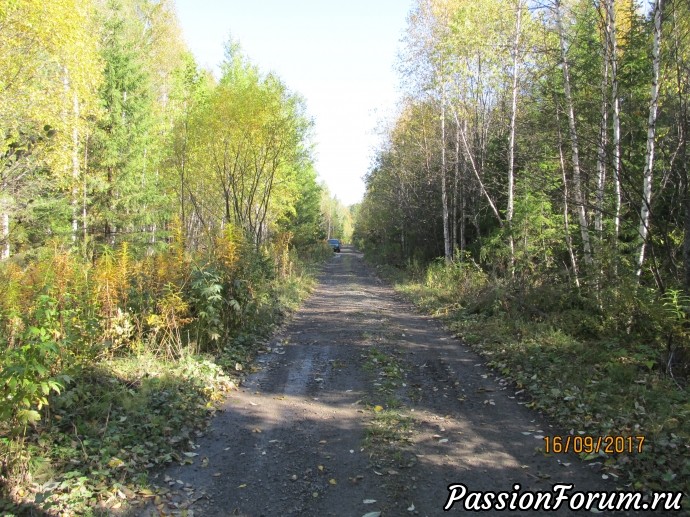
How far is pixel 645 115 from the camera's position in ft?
37.0

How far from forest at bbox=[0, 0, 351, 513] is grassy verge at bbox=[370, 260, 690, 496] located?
4.21 meters

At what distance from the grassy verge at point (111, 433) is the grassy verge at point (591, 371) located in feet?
13.4

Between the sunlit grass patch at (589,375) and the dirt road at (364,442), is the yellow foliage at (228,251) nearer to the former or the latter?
the dirt road at (364,442)

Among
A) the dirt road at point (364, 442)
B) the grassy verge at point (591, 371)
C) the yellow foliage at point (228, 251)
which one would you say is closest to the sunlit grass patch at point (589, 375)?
the grassy verge at point (591, 371)

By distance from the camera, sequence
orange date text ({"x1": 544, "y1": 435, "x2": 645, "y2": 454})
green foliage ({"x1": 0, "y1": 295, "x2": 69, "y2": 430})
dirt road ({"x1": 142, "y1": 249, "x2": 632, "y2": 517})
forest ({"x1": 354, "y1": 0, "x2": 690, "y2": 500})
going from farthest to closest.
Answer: forest ({"x1": 354, "y1": 0, "x2": 690, "y2": 500}) < orange date text ({"x1": 544, "y1": 435, "x2": 645, "y2": 454}) < dirt road ({"x1": 142, "y1": 249, "x2": 632, "y2": 517}) < green foliage ({"x1": 0, "y1": 295, "x2": 69, "y2": 430})

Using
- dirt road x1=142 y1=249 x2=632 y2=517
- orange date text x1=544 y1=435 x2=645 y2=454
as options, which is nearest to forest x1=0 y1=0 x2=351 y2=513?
dirt road x1=142 y1=249 x2=632 y2=517

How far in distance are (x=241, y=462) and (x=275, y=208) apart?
65.1 ft

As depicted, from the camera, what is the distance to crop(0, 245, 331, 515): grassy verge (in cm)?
362

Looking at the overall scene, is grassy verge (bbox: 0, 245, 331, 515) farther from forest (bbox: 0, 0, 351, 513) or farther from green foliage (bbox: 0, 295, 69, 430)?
green foliage (bbox: 0, 295, 69, 430)

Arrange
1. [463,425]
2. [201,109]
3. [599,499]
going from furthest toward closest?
1. [201,109]
2. [463,425]
3. [599,499]

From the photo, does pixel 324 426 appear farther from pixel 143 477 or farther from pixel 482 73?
pixel 482 73

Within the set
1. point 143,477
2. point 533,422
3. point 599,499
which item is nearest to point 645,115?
point 533,422

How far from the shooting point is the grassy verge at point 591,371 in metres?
4.16

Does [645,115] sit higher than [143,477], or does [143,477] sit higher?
[645,115]
